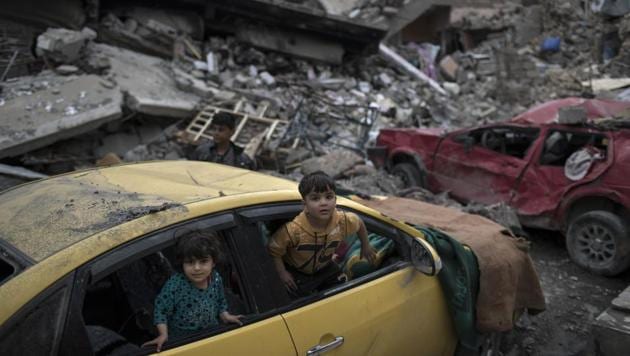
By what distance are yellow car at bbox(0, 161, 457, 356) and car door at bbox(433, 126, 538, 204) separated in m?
3.89

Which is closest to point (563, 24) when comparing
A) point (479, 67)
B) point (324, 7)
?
point (479, 67)

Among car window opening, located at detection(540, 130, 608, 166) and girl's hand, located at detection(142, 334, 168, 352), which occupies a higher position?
car window opening, located at detection(540, 130, 608, 166)

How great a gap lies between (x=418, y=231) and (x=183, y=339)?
1.63 meters

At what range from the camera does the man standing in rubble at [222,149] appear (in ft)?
14.4

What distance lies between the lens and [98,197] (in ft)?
7.44

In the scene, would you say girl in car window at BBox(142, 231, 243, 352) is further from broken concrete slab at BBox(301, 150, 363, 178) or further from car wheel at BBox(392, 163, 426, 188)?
broken concrete slab at BBox(301, 150, 363, 178)

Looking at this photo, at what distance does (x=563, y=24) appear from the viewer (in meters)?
17.5

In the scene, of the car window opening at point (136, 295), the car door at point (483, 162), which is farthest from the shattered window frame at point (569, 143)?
the car window opening at point (136, 295)

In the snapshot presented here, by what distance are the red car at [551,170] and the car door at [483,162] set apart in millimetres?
13

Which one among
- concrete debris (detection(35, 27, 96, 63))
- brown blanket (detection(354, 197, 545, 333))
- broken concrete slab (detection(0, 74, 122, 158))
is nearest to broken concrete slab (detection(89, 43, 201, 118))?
broken concrete slab (detection(0, 74, 122, 158))

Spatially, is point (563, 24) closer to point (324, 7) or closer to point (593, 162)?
point (324, 7)

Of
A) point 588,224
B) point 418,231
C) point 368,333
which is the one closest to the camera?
point 368,333

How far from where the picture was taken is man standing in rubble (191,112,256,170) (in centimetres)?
439

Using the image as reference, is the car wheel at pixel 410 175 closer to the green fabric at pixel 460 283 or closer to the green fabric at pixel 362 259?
the green fabric at pixel 460 283
